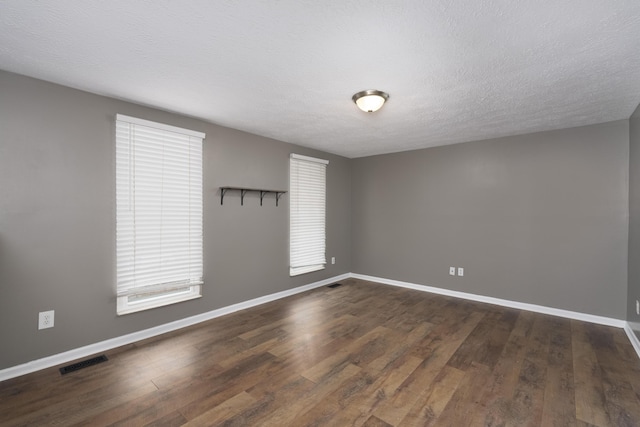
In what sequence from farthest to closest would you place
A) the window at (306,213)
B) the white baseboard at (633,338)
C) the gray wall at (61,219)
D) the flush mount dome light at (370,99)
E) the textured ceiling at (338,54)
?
the window at (306,213), the white baseboard at (633,338), the flush mount dome light at (370,99), the gray wall at (61,219), the textured ceiling at (338,54)

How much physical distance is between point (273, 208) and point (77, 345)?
2564 millimetres

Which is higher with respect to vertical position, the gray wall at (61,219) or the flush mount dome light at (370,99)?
the flush mount dome light at (370,99)

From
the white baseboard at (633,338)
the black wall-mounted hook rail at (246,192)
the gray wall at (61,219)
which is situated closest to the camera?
the gray wall at (61,219)

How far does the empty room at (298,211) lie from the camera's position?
178 centimetres

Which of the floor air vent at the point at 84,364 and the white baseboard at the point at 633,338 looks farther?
the white baseboard at the point at 633,338

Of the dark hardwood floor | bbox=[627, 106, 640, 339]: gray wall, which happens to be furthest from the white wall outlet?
bbox=[627, 106, 640, 339]: gray wall

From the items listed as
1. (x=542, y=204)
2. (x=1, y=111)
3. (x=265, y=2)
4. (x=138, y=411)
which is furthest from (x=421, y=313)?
(x=1, y=111)

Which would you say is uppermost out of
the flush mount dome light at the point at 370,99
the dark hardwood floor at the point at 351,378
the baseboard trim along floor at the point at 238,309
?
the flush mount dome light at the point at 370,99

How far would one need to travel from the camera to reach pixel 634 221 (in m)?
3.04

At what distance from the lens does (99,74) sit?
7.39ft

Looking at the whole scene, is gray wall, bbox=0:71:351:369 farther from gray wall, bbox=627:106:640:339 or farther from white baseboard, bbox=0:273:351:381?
gray wall, bbox=627:106:640:339

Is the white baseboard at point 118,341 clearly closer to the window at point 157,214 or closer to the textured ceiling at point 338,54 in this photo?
the window at point 157,214

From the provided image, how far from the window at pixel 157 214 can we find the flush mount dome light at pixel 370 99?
190cm

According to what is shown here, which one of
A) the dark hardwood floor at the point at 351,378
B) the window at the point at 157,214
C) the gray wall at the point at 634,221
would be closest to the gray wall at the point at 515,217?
the gray wall at the point at 634,221
